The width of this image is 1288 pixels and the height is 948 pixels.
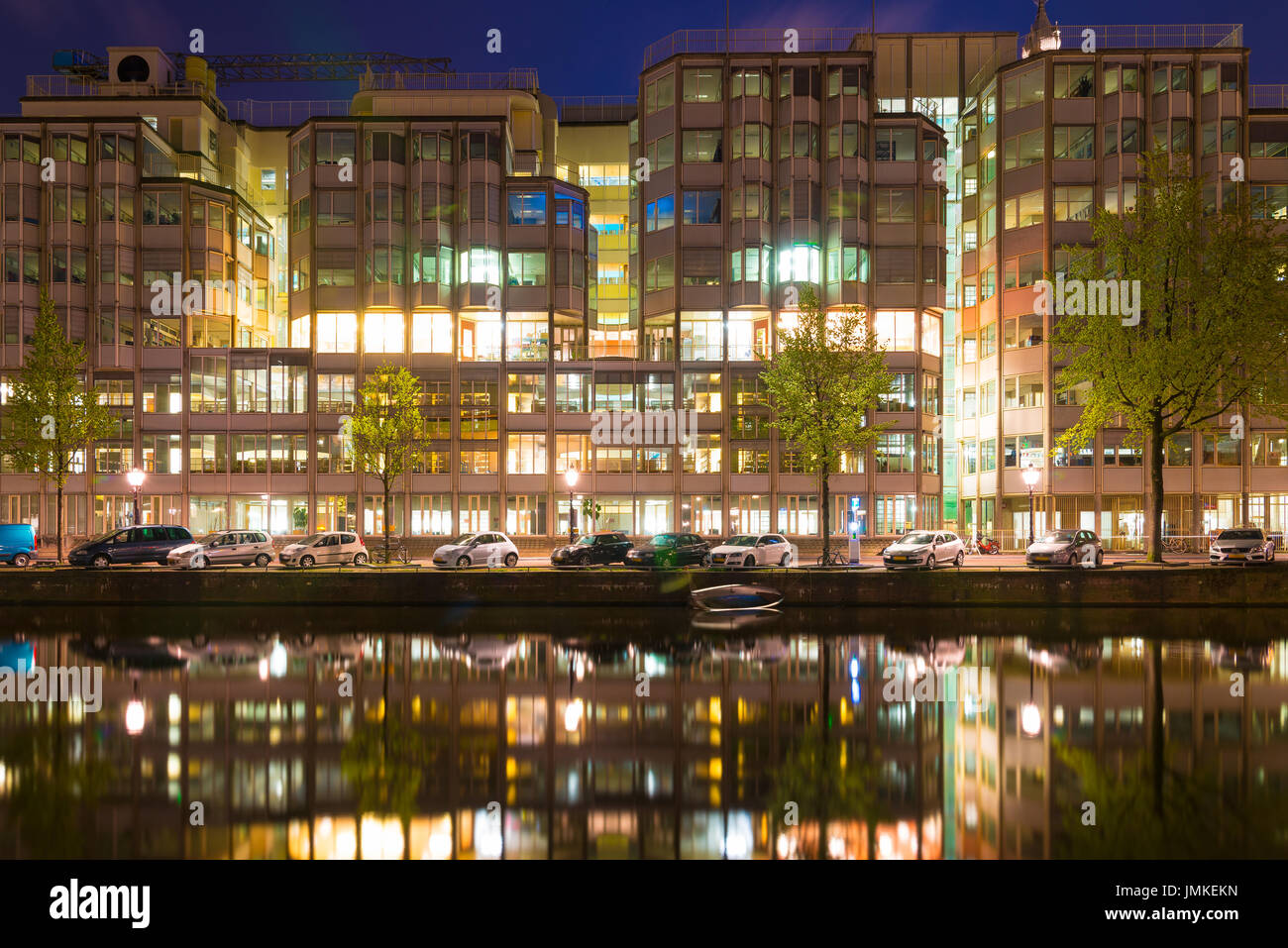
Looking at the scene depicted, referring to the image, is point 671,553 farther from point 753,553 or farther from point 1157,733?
point 1157,733

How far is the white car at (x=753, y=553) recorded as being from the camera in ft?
120

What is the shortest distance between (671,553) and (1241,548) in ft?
94.2

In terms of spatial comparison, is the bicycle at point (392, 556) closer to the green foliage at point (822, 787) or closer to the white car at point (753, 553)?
the white car at point (753, 553)

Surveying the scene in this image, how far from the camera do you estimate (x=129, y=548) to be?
37.3 metres

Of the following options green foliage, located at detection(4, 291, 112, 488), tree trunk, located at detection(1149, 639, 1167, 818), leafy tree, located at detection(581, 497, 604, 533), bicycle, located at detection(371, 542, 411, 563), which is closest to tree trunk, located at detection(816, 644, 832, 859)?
tree trunk, located at detection(1149, 639, 1167, 818)

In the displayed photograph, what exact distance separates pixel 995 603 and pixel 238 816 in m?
29.3

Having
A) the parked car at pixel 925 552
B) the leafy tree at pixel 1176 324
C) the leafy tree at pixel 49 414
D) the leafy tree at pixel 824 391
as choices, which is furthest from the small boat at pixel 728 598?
the leafy tree at pixel 49 414

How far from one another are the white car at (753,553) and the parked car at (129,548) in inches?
1036

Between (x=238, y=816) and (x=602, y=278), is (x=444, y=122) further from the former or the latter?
(x=238, y=816)

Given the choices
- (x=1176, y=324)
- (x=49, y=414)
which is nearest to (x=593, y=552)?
(x=1176, y=324)

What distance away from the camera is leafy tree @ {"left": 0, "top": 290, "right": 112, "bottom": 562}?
41.8 metres
